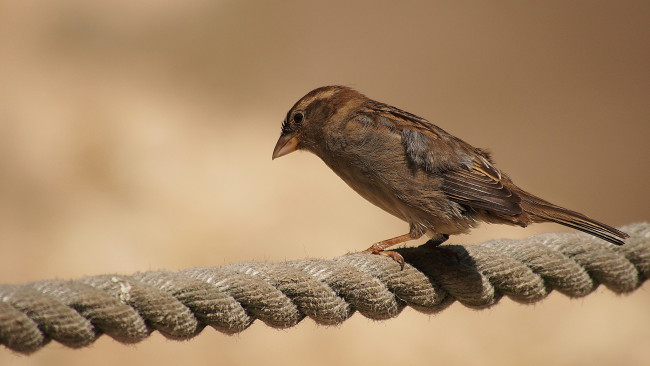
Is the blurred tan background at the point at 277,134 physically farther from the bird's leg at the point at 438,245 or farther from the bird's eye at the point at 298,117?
the bird's leg at the point at 438,245

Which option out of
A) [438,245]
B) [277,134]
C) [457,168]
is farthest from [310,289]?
[277,134]

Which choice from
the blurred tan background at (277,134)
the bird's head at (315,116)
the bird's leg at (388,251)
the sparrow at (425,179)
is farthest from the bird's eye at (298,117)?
the blurred tan background at (277,134)

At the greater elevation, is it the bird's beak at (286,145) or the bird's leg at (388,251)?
the bird's beak at (286,145)

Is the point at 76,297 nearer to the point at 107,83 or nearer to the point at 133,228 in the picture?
the point at 133,228

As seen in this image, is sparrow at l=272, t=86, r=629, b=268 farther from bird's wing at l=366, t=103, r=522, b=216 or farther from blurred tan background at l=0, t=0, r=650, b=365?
blurred tan background at l=0, t=0, r=650, b=365

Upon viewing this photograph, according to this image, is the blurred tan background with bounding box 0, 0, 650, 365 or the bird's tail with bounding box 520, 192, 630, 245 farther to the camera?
the blurred tan background with bounding box 0, 0, 650, 365

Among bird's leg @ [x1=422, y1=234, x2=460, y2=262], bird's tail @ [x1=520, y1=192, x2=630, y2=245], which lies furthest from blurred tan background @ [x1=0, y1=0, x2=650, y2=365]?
bird's tail @ [x1=520, y1=192, x2=630, y2=245]

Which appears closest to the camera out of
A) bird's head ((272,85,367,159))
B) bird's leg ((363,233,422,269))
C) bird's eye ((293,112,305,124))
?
bird's leg ((363,233,422,269))
